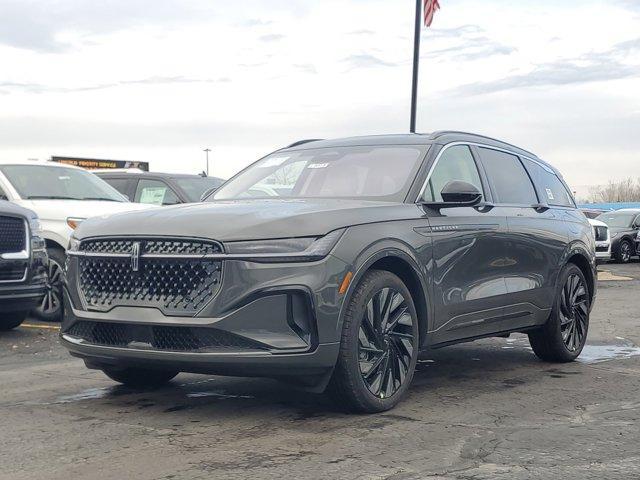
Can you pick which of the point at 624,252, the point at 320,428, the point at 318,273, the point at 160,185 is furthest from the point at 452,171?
the point at 624,252

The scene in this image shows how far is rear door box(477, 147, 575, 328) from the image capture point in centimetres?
745

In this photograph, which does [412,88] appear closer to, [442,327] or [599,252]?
[599,252]

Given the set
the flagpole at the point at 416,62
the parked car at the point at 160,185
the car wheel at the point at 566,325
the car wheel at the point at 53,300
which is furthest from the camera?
the flagpole at the point at 416,62

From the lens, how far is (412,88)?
21.7 metres

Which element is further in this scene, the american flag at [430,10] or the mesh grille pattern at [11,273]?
the american flag at [430,10]

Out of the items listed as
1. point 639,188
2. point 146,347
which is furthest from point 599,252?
point 639,188

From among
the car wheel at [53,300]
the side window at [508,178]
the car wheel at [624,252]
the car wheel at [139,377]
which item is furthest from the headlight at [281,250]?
the car wheel at [624,252]

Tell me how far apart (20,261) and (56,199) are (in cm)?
230

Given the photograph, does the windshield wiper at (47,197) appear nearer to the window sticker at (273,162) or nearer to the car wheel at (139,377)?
the window sticker at (273,162)

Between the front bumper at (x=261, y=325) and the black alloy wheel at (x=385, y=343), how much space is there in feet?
1.13

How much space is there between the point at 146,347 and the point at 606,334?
20.0 ft

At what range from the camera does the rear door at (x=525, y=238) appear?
745 centimetres

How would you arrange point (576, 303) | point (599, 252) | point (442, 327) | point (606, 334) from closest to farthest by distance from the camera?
1. point (442, 327)
2. point (576, 303)
3. point (606, 334)
4. point (599, 252)

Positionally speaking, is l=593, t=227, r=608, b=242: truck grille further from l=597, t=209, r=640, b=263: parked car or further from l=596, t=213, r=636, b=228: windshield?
l=596, t=213, r=636, b=228: windshield
